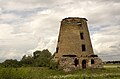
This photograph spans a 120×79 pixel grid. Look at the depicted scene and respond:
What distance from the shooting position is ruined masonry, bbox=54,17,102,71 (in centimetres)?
4756

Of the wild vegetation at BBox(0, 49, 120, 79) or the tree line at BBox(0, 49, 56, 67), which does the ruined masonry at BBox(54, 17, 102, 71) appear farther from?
the tree line at BBox(0, 49, 56, 67)

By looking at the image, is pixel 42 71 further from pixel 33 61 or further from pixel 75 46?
pixel 33 61

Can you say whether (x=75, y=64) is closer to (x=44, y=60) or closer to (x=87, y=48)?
(x=87, y=48)

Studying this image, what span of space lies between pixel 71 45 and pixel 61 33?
A: 337cm

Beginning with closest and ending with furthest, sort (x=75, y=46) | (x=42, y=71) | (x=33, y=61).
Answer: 1. (x=42, y=71)
2. (x=75, y=46)
3. (x=33, y=61)

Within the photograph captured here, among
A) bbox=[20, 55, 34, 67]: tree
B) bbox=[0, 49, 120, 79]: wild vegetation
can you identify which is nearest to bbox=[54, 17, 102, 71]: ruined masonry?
bbox=[0, 49, 120, 79]: wild vegetation

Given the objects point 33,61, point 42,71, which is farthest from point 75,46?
point 33,61

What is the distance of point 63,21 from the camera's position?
5000 cm

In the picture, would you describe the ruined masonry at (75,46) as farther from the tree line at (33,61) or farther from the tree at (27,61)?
the tree at (27,61)

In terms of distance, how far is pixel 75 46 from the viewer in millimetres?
48094

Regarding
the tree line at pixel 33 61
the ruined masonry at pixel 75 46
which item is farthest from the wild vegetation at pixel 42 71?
the ruined masonry at pixel 75 46

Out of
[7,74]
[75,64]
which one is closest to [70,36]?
[75,64]

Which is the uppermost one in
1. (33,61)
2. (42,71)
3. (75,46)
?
(75,46)

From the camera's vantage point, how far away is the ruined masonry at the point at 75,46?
4756 cm
